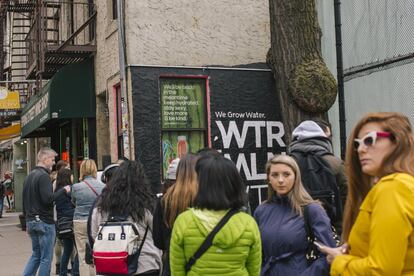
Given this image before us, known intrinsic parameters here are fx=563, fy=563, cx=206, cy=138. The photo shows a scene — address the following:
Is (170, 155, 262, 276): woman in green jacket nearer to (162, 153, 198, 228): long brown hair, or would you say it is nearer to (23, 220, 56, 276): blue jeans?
(162, 153, 198, 228): long brown hair

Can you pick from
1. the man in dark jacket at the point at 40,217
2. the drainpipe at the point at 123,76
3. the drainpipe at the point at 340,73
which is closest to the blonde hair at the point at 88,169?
the man in dark jacket at the point at 40,217

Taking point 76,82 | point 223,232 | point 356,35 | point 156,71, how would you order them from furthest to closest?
point 76,82
point 156,71
point 356,35
point 223,232

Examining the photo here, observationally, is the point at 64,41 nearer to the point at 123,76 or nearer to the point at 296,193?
the point at 123,76

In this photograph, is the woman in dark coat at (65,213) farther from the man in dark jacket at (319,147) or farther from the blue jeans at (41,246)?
the man in dark jacket at (319,147)

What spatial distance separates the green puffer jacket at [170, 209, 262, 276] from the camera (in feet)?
11.2

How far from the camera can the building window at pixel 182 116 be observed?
10.6 metres

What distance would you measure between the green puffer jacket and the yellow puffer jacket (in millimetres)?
1096

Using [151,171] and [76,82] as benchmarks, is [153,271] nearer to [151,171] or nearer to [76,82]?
[151,171]

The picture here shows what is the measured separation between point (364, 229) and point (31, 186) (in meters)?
6.49

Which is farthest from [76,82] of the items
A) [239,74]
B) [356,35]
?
[356,35]

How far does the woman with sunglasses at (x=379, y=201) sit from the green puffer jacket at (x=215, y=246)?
776 millimetres

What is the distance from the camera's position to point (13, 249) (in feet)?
42.7

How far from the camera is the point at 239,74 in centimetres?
1128

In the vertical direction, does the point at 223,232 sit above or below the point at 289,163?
below
